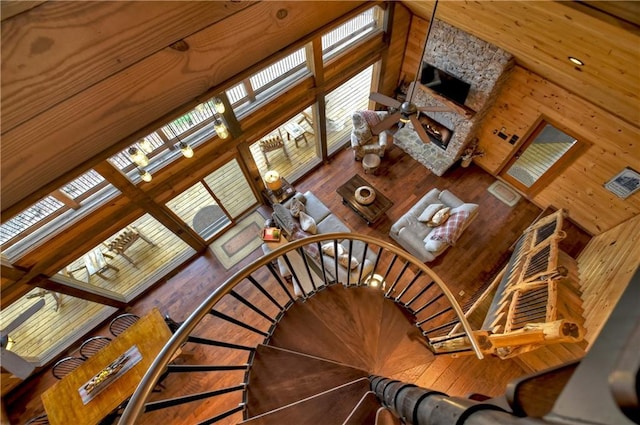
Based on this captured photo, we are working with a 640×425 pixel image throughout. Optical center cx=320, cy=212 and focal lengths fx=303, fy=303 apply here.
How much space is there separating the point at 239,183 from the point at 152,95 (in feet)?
10.3

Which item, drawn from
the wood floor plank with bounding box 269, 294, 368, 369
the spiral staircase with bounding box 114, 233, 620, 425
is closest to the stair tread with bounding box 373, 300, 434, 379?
the spiral staircase with bounding box 114, 233, 620, 425

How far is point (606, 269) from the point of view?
4.12 m

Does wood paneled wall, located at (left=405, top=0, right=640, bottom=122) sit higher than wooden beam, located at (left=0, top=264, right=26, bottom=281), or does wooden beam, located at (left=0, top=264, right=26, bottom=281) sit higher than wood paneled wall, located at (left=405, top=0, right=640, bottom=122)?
wooden beam, located at (left=0, top=264, right=26, bottom=281)

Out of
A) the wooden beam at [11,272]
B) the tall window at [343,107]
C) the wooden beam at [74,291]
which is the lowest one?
the wooden beam at [11,272]

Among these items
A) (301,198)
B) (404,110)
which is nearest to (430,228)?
(301,198)

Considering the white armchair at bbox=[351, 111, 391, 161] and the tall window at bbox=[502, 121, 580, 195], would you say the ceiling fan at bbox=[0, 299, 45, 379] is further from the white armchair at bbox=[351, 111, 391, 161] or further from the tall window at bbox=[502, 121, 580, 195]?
the tall window at bbox=[502, 121, 580, 195]

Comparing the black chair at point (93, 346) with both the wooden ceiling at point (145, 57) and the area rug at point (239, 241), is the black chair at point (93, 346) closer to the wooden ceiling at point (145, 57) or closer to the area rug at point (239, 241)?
the area rug at point (239, 241)

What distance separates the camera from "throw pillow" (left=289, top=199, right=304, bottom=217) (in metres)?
5.45

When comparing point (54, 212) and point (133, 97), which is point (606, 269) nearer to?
point (133, 97)

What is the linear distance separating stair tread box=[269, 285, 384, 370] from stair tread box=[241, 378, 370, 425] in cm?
34

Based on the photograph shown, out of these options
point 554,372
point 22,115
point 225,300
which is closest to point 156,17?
point 22,115

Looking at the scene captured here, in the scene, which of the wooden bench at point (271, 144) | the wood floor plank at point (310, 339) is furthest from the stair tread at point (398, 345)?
the wooden bench at point (271, 144)

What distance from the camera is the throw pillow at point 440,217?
17.2ft

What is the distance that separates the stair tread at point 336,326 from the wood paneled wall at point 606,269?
2696mm
